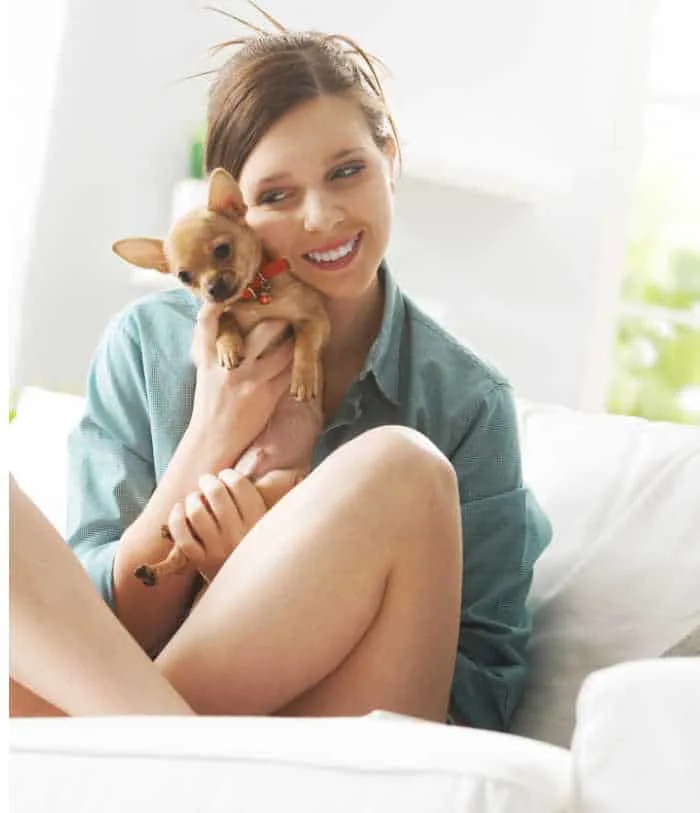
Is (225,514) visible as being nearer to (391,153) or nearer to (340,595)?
(340,595)

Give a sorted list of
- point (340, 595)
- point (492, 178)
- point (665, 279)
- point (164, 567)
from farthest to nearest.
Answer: point (665, 279) → point (492, 178) → point (164, 567) → point (340, 595)

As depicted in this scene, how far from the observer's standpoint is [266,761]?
76 cm

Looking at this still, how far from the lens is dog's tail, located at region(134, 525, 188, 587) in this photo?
134cm

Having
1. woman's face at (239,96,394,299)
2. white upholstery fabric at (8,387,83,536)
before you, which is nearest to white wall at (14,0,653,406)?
white upholstery fabric at (8,387,83,536)

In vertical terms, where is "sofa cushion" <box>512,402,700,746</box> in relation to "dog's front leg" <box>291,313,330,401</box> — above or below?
below

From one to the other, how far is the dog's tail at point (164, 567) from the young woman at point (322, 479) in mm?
17

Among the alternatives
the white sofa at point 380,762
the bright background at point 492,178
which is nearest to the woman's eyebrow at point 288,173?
the white sofa at point 380,762

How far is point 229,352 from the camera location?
60.1 inches

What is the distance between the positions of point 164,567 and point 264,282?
0.36 m

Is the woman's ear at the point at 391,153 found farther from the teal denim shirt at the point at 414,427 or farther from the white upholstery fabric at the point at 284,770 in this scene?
the white upholstery fabric at the point at 284,770

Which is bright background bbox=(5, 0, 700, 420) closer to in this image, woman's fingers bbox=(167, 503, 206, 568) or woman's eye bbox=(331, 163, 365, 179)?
woman's eye bbox=(331, 163, 365, 179)

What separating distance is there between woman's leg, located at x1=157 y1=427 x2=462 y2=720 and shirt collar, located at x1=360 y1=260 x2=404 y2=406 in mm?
334

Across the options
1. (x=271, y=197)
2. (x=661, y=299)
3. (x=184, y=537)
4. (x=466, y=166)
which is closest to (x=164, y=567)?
(x=184, y=537)

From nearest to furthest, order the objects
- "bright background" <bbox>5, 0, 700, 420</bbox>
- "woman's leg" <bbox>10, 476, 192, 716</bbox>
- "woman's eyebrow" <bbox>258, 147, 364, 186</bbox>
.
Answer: "woman's leg" <bbox>10, 476, 192, 716</bbox> < "woman's eyebrow" <bbox>258, 147, 364, 186</bbox> < "bright background" <bbox>5, 0, 700, 420</bbox>
